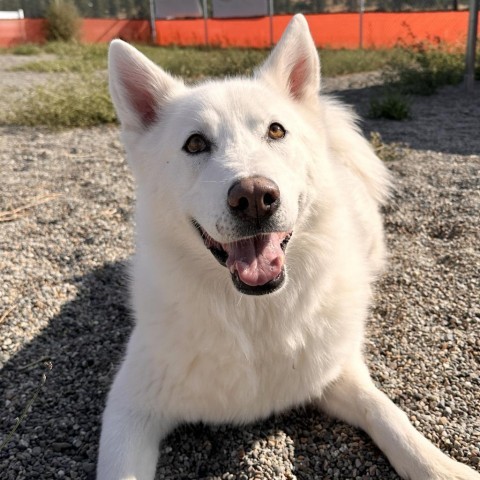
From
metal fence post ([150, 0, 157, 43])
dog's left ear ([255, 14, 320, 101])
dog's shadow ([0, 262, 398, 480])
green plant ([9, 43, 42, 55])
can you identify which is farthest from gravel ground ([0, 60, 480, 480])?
metal fence post ([150, 0, 157, 43])

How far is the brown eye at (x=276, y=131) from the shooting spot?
213cm

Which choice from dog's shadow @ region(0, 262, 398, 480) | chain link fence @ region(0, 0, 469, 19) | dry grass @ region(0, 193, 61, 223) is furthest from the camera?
chain link fence @ region(0, 0, 469, 19)

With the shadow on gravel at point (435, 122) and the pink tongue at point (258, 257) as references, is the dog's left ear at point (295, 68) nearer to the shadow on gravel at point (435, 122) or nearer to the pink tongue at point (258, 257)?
the pink tongue at point (258, 257)

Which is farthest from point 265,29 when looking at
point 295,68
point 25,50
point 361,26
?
point 295,68

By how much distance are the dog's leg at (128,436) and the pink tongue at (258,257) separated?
0.70 meters

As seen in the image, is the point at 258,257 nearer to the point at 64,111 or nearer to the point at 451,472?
the point at 451,472

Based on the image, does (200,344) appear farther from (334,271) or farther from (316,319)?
(334,271)

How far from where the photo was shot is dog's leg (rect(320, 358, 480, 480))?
1.87m

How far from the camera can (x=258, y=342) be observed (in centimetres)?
205

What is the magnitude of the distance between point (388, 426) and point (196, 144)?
4.44 ft

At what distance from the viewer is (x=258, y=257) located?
6.19 ft

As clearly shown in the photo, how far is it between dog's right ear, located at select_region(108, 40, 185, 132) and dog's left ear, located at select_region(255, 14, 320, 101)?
431mm

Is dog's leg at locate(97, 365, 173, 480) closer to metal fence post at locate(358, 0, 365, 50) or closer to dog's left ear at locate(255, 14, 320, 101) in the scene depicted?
dog's left ear at locate(255, 14, 320, 101)

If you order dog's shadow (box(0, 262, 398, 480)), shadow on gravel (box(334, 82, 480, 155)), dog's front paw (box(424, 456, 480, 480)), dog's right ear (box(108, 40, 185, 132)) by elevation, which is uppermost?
dog's right ear (box(108, 40, 185, 132))
